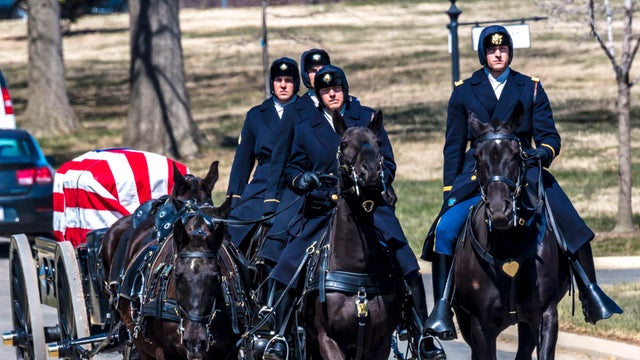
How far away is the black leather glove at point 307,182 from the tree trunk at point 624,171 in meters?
10.7

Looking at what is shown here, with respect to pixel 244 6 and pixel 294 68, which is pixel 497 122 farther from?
pixel 244 6

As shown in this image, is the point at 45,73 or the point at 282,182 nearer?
the point at 282,182

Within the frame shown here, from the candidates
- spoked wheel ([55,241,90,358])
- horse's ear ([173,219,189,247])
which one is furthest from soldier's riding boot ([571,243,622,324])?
spoked wheel ([55,241,90,358])

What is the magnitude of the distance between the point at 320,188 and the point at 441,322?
126cm

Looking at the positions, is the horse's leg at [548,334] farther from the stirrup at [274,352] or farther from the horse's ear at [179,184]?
the horse's ear at [179,184]

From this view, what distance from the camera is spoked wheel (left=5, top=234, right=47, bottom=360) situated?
10.5m

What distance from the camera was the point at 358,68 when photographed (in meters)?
45.9

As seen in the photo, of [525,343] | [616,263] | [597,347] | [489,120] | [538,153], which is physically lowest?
[616,263]

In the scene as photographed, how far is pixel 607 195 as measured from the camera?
901 inches

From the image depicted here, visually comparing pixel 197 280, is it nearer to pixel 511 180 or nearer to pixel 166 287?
pixel 166 287

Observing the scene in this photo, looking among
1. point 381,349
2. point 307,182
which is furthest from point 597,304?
point 307,182

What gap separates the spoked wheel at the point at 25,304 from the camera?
1055cm

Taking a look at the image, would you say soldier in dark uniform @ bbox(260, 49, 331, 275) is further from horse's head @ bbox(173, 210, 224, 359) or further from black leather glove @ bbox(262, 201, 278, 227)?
horse's head @ bbox(173, 210, 224, 359)

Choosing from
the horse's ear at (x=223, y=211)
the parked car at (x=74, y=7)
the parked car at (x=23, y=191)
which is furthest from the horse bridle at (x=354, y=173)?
Answer: the parked car at (x=74, y=7)
